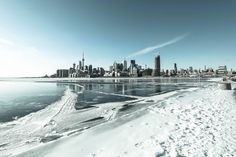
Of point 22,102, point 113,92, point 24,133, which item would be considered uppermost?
point 113,92

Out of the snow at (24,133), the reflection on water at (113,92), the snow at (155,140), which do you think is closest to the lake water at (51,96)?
the reflection on water at (113,92)

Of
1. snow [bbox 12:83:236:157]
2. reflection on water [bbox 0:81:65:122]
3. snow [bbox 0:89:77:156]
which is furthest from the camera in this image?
reflection on water [bbox 0:81:65:122]

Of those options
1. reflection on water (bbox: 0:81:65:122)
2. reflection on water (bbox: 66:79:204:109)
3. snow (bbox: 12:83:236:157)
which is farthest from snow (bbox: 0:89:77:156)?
reflection on water (bbox: 66:79:204:109)

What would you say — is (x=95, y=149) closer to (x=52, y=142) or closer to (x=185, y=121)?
(x=52, y=142)

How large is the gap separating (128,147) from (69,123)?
4821mm

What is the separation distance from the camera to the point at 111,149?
601cm

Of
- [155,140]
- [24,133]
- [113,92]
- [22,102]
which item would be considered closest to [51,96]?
[22,102]

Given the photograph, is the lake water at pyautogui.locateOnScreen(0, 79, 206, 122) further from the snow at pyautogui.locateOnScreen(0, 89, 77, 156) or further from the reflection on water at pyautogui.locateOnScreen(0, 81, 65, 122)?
the snow at pyautogui.locateOnScreen(0, 89, 77, 156)

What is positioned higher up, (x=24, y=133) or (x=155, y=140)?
(x=155, y=140)

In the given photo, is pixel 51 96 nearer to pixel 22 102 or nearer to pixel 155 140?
pixel 22 102

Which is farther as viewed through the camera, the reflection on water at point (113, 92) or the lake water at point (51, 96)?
the reflection on water at point (113, 92)

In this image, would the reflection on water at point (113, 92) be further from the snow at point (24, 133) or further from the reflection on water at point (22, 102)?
the snow at point (24, 133)


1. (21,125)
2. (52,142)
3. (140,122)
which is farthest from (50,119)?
(140,122)

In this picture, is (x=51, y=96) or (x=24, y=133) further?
(x=51, y=96)
